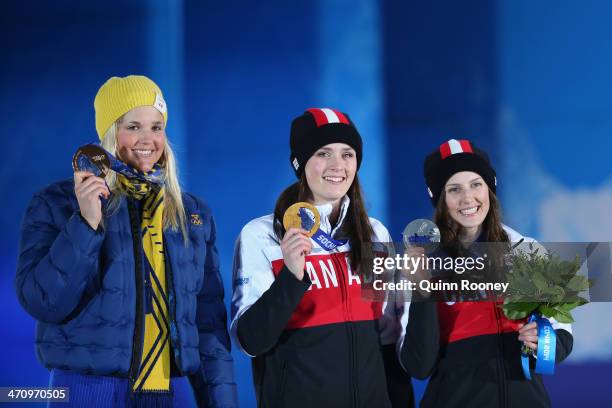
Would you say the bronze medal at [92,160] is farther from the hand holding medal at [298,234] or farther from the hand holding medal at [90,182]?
the hand holding medal at [298,234]

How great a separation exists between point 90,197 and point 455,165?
1.40 meters

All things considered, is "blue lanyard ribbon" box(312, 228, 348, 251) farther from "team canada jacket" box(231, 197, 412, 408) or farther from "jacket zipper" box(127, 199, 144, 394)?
"jacket zipper" box(127, 199, 144, 394)

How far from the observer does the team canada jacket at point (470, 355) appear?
2.57m

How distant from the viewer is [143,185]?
2562 mm

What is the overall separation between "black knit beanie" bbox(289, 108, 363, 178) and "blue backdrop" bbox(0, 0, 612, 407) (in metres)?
1.32

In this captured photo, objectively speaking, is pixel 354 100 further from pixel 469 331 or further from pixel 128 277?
pixel 128 277

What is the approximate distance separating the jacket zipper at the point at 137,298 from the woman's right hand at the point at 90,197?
208mm

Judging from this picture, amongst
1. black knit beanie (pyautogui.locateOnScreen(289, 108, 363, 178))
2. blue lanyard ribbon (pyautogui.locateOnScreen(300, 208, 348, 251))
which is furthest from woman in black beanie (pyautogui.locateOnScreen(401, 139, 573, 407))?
black knit beanie (pyautogui.locateOnScreen(289, 108, 363, 178))

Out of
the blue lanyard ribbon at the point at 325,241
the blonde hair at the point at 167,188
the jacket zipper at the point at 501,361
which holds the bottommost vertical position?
the jacket zipper at the point at 501,361

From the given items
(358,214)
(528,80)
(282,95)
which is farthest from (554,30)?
(358,214)

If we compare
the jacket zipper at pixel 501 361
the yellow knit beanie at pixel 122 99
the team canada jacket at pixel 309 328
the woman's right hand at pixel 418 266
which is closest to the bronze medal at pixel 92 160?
the yellow knit beanie at pixel 122 99

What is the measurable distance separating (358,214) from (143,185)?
778mm

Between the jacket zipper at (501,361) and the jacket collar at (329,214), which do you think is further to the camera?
the jacket collar at (329,214)

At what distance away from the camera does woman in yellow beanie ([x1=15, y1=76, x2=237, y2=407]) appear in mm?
2287
